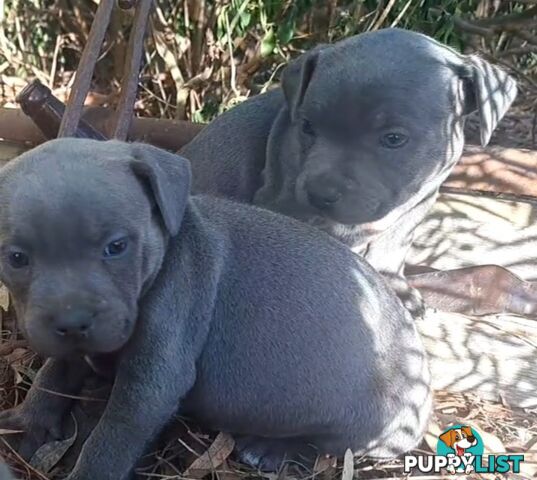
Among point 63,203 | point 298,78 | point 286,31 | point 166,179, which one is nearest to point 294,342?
point 166,179

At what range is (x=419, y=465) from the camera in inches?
136

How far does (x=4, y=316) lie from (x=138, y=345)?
1435 millimetres

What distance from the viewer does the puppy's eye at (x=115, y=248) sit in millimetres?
2689

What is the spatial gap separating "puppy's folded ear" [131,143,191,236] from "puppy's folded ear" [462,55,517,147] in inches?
62.1

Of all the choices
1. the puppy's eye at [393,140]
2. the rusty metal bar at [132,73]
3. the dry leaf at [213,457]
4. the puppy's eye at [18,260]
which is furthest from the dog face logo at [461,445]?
the rusty metal bar at [132,73]

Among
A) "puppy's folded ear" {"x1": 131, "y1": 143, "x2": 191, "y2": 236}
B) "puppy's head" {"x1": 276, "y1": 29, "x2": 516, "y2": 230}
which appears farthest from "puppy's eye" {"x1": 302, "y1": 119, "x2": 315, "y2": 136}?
"puppy's folded ear" {"x1": 131, "y1": 143, "x2": 191, "y2": 236}

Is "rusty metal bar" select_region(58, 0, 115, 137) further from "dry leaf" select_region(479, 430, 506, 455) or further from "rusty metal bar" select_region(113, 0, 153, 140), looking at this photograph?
"dry leaf" select_region(479, 430, 506, 455)

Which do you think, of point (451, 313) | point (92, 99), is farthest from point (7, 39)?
point (451, 313)

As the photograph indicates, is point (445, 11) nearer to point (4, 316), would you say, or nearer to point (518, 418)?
point (518, 418)

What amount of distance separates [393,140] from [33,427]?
1890 mm

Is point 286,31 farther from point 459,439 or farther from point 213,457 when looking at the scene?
point 213,457

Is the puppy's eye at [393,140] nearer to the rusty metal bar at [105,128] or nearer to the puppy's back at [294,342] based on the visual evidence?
the puppy's back at [294,342]
